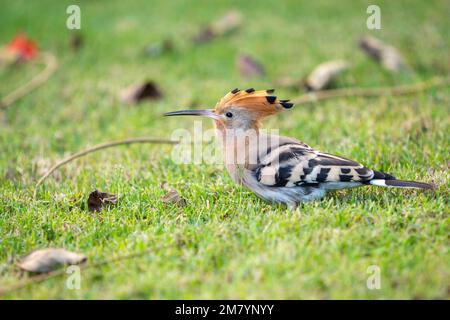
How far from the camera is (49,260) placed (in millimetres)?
2805

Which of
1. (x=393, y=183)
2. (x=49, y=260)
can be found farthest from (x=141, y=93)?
(x=393, y=183)

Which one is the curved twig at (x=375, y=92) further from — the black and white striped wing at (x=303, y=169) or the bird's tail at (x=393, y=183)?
the bird's tail at (x=393, y=183)

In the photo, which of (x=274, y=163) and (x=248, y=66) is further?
(x=248, y=66)

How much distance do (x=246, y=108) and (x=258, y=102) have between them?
0.31ft

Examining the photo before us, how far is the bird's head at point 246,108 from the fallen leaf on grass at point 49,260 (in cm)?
137

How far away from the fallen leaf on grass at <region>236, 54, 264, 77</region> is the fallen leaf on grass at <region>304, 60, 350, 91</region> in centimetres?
63

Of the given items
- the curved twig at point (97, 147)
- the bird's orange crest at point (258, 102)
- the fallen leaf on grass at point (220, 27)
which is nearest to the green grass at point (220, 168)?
the curved twig at point (97, 147)

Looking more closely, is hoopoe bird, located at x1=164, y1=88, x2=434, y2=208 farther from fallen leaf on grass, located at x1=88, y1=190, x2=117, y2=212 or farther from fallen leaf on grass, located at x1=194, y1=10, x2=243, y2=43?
fallen leaf on grass, located at x1=194, y1=10, x2=243, y2=43

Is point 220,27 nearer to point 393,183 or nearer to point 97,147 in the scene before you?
point 97,147

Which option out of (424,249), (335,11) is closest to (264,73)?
(335,11)

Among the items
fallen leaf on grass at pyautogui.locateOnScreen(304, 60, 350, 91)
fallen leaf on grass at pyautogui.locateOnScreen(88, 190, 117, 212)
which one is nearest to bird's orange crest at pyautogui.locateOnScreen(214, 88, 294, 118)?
fallen leaf on grass at pyautogui.locateOnScreen(88, 190, 117, 212)

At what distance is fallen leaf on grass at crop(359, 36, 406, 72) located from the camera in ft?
19.6

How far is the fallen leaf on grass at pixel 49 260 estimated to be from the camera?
2781mm
